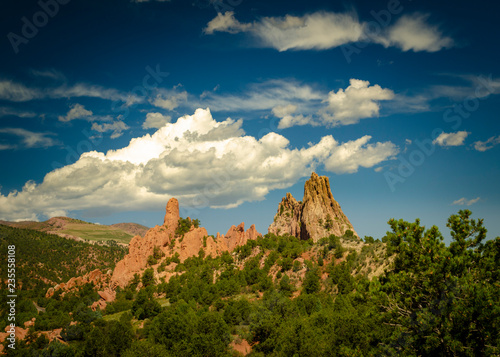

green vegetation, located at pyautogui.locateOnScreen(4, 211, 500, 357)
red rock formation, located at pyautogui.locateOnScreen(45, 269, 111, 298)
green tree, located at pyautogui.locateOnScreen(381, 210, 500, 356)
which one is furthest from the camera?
red rock formation, located at pyautogui.locateOnScreen(45, 269, 111, 298)

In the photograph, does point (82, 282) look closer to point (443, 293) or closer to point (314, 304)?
point (314, 304)

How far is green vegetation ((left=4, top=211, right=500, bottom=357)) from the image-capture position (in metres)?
15.6

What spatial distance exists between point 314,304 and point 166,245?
190 ft

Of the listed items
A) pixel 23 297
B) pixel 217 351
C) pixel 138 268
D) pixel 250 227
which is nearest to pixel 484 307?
pixel 217 351

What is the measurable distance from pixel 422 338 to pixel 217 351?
29.4 m

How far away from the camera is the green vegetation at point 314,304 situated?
1559cm

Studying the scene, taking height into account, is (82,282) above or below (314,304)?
below

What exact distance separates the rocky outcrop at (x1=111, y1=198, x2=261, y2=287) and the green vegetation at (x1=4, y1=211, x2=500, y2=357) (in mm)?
3200

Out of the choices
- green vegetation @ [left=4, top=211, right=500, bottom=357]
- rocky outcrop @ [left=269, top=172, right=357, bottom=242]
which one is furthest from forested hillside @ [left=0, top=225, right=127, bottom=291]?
rocky outcrop @ [left=269, top=172, right=357, bottom=242]

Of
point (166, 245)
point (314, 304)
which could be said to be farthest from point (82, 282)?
point (314, 304)

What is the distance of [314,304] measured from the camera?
184 ft

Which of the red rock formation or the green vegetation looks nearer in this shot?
the green vegetation

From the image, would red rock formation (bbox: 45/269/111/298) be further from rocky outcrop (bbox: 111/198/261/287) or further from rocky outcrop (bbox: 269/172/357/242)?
rocky outcrop (bbox: 269/172/357/242)

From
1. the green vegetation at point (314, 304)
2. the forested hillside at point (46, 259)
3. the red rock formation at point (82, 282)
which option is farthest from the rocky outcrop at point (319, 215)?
the forested hillside at point (46, 259)
